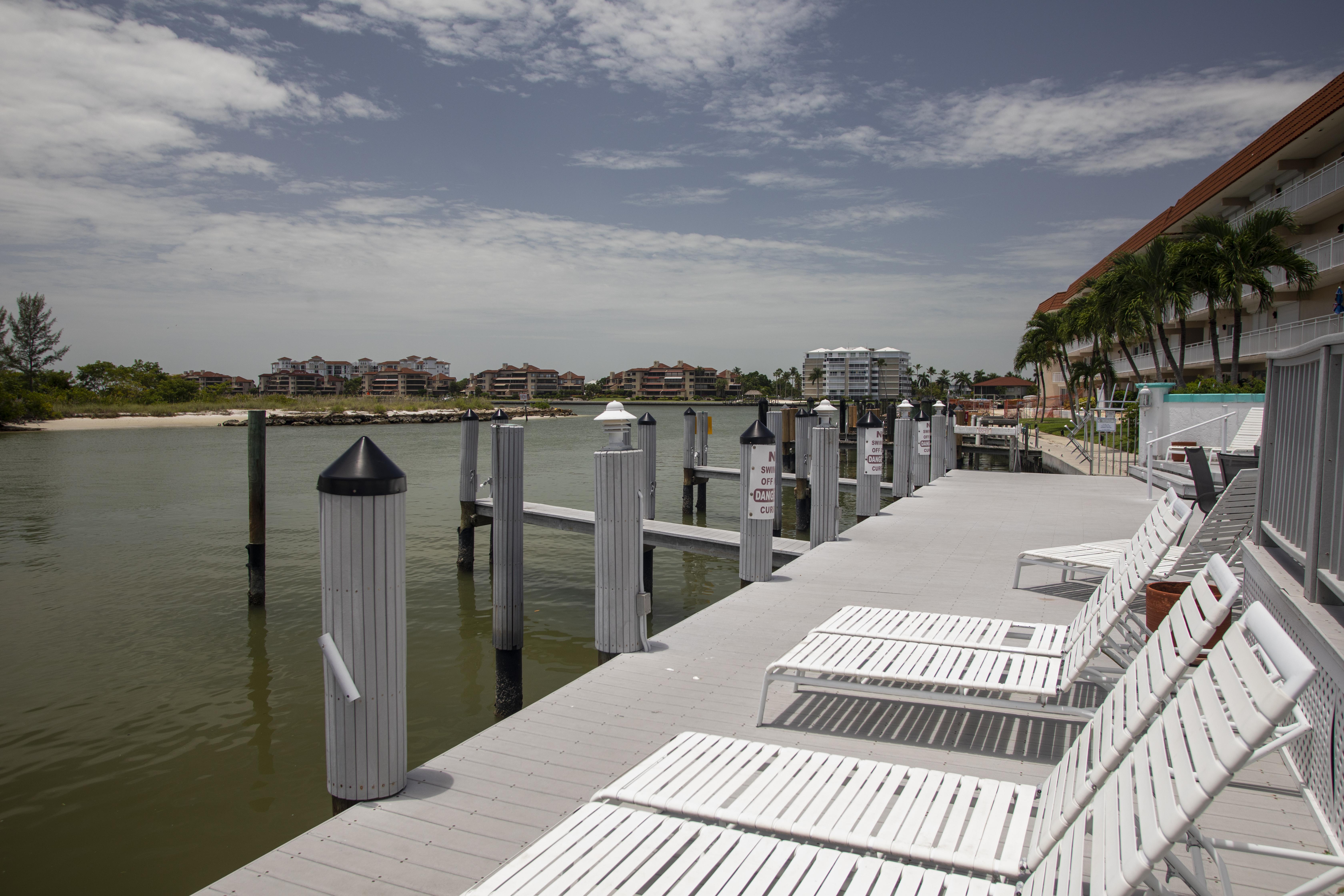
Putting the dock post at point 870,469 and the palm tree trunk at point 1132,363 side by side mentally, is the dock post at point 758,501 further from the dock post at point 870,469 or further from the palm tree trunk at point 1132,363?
the palm tree trunk at point 1132,363

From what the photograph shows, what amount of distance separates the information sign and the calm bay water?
9.07ft

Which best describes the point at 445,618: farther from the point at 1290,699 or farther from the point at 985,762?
the point at 1290,699

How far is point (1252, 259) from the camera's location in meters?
23.2

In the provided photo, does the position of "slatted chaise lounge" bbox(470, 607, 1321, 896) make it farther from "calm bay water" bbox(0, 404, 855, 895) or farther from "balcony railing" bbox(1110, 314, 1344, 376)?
"balcony railing" bbox(1110, 314, 1344, 376)

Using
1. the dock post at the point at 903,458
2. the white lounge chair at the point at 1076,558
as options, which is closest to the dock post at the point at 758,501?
the white lounge chair at the point at 1076,558

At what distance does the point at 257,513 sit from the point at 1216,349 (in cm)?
2914

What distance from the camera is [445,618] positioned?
1099 centimetres

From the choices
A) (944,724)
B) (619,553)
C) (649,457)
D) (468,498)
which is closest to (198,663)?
(468,498)

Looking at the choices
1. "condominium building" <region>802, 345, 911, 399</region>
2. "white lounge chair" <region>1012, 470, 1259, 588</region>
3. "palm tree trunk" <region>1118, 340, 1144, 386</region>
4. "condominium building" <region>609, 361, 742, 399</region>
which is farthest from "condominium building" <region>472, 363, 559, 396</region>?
"white lounge chair" <region>1012, 470, 1259, 588</region>

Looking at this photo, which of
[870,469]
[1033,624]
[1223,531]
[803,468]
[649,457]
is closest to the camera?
[1223,531]

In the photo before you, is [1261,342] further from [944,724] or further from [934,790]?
[934,790]

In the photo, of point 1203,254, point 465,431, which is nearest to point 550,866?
point 465,431

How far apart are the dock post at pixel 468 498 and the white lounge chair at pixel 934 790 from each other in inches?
396

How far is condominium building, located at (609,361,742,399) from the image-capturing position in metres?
171
